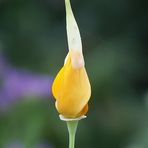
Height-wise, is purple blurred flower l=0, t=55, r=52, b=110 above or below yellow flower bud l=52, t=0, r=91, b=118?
below

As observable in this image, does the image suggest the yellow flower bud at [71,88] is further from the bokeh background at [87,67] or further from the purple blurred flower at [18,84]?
the purple blurred flower at [18,84]

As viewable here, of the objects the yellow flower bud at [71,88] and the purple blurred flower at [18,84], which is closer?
the yellow flower bud at [71,88]

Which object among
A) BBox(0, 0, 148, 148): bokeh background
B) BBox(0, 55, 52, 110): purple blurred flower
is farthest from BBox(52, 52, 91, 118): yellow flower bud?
BBox(0, 55, 52, 110): purple blurred flower

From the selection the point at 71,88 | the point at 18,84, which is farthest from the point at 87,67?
the point at 71,88

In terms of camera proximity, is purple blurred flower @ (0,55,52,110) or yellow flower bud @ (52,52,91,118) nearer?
yellow flower bud @ (52,52,91,118)

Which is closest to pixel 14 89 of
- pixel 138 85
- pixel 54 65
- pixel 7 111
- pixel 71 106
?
pixel 7 111

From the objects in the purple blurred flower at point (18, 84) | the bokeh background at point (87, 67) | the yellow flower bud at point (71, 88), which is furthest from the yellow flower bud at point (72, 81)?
the purple blurred flower at point (18, 84)

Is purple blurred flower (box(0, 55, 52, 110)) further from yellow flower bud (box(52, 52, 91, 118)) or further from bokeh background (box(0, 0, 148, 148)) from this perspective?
yellow flower bud (box(52, 52, 91, 118))

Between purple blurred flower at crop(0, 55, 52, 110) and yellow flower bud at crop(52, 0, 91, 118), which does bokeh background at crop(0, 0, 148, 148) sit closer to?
purple blurred flower at crop(0, 55, 52, 110)
